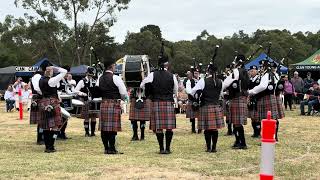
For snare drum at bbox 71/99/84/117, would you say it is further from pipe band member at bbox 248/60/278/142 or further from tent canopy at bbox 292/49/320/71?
tent canopy at bbox 292/49/320/71

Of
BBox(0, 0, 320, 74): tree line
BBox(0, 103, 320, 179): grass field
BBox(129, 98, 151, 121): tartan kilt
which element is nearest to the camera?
BBox(0, 103, 320, 179): grass field

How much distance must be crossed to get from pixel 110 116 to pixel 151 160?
1.18 meters

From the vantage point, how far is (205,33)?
308ft

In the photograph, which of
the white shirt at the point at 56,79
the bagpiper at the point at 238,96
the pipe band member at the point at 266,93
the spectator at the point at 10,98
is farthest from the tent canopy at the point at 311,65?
the white shirt at the point at 56,79

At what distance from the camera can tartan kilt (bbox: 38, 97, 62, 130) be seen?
8.80 metres

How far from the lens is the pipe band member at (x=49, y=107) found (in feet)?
28.8

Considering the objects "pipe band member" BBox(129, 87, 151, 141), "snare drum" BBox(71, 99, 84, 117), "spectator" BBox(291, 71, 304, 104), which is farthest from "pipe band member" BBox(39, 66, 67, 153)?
"spectator" BBox(291, 71, 304, 104)

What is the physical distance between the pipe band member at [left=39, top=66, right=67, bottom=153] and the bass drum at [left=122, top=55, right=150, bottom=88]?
214 cm

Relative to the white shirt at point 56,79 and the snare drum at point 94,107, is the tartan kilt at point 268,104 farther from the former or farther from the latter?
the white shirt at point 56,79

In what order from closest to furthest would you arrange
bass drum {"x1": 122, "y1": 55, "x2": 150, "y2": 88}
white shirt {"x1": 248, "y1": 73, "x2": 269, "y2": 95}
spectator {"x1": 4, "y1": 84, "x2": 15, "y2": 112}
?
white shirt {"x1": 248, "y1": 73, "x2": 269, "y2": 95} < bass drum {"x1": 122, "y1": 55, "x2": 150, "y2": 88} < spectator {"x1": 4, "y1": 84, "x2": 15, "y2": 112}

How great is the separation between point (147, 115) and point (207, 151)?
86.6 inches

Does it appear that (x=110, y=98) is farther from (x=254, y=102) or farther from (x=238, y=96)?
(x=254, y=102)

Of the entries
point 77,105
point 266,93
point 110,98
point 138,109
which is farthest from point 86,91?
point 266,93

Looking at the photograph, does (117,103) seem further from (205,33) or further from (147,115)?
(205,33)
